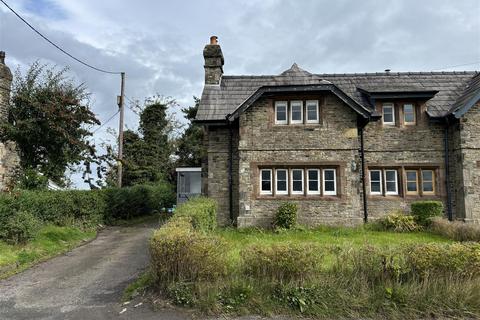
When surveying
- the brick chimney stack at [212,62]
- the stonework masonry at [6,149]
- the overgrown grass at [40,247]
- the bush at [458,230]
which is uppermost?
the brick chimney stack at [212,62]

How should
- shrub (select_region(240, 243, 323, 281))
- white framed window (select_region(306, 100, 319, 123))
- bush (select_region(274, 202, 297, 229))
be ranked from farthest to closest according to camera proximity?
1. white framed window (select_region(306, 100, 319, 123))
2. bush (select_region(274, 202, 297, 229))
3. shrub (select_region(240, 243, 323, 281))

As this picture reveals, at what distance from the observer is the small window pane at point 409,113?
17.5 metres

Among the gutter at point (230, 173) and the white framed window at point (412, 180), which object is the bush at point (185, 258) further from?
the white framed window at point (412, 180)

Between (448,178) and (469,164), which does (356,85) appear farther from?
(469,164)

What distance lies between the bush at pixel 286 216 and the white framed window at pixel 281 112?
381 centimetres

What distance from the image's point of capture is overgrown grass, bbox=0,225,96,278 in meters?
10.1

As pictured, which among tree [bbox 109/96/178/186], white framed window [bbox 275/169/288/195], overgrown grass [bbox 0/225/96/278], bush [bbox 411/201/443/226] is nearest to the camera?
overgrown grass [bbox 0/225/96/278]

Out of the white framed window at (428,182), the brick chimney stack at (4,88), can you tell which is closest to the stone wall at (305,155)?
the white framed window at (428,182)

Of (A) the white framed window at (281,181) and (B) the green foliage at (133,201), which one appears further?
(B) the green foliage at (133,201)

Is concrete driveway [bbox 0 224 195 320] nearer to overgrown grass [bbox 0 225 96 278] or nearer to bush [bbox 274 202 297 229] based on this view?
overgrown grass [bbox 0 225 96 278]

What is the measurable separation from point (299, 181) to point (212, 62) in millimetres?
8173

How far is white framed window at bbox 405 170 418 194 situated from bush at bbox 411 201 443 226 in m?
1.24

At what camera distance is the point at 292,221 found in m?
15.3

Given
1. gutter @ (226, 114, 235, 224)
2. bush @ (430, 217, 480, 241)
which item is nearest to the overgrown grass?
gutter @ (226, 114, 235, 224)
